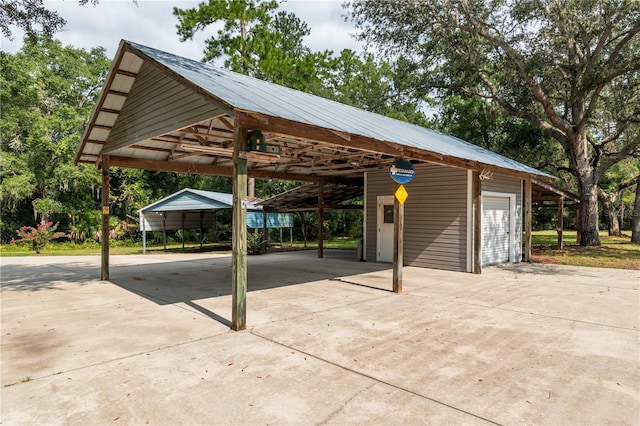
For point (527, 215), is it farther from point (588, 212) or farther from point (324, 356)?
point (324, 356)

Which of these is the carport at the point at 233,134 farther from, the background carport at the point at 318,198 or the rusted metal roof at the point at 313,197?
the rusted metal roof at the point at 313,197

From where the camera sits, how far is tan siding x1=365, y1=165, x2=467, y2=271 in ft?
33.5

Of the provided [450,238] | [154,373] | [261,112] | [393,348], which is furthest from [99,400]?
[450,238]

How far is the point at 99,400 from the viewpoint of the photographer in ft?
9.97

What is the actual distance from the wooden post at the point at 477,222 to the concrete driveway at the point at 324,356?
2.00 meters

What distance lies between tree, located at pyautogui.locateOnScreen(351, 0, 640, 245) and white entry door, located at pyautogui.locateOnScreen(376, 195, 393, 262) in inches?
327

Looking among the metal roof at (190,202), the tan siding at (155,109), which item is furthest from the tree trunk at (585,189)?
the tan siding at (155,109)

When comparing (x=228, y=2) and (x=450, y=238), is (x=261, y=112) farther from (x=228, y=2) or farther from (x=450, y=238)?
(x=228, y=2)

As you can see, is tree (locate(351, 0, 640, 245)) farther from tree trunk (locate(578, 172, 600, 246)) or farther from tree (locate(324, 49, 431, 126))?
tree (locate(324, 49, 431, 126))

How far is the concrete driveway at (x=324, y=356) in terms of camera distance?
2908mm

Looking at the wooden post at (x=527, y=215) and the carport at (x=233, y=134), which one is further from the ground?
the carport at (x=233, y=134)

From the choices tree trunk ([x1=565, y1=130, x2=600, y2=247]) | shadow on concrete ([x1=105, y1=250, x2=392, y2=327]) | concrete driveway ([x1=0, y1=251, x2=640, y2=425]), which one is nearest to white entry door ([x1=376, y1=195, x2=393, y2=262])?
A: shadow on concrete ([x1=105, y1=250, x2=392, y2=327])

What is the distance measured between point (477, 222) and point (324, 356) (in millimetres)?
7038

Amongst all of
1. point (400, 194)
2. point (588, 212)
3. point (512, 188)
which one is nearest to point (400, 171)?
point (400, 194)
